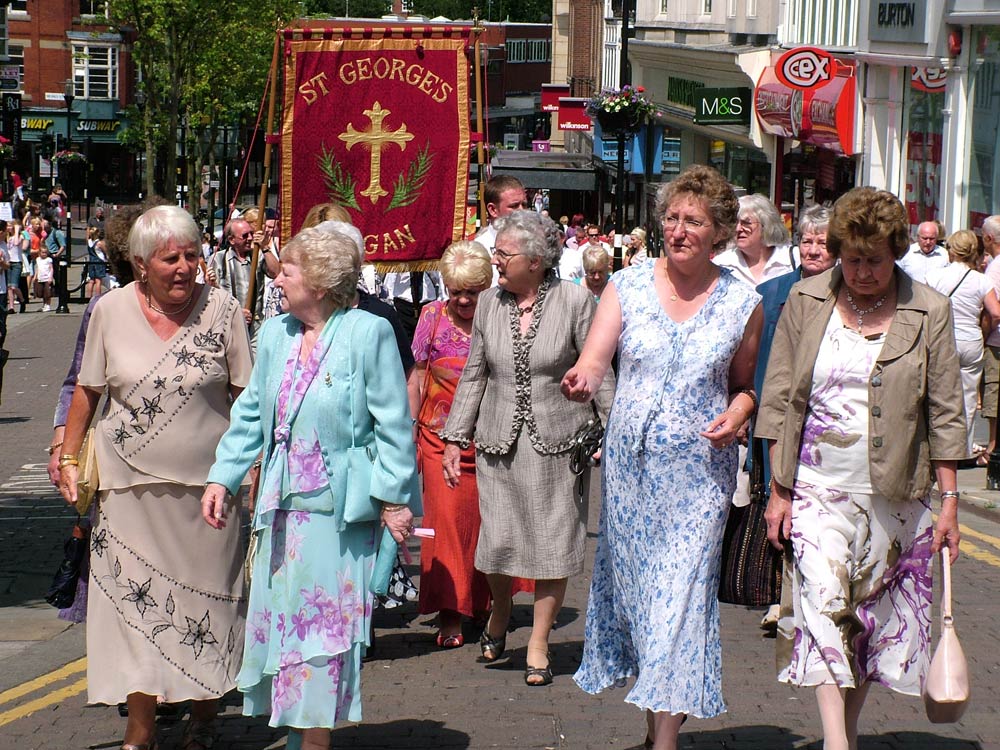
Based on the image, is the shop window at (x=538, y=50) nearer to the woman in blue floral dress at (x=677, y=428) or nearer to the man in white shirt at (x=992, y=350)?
the man in white shirt at (x=992, y=350)

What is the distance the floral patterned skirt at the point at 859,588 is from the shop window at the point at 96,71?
261 feet

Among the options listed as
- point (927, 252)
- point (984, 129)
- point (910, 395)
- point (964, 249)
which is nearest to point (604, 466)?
point (910, 395)

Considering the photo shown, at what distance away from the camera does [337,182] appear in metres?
9.14

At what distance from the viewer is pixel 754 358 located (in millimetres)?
5293

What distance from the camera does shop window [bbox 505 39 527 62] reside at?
117 m

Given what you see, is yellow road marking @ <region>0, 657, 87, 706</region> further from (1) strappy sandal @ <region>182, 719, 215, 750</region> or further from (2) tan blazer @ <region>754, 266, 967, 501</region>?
(2) tan blazer @ <region>754, 266, 967, 501</region>

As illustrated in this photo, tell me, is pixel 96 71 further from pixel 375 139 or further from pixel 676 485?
pixel 676 485

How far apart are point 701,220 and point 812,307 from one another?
50 cm

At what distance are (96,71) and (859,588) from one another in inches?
3179

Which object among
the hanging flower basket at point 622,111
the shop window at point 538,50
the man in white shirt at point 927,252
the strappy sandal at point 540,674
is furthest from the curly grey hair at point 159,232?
the shop window at point 538,50

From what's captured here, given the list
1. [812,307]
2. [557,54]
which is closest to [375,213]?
[812,307]

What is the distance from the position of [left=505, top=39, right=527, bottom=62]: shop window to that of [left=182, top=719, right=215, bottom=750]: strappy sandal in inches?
4454

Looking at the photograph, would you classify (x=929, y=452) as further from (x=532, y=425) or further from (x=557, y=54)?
(x=557, y=54)

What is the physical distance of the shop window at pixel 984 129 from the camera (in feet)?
64.7
